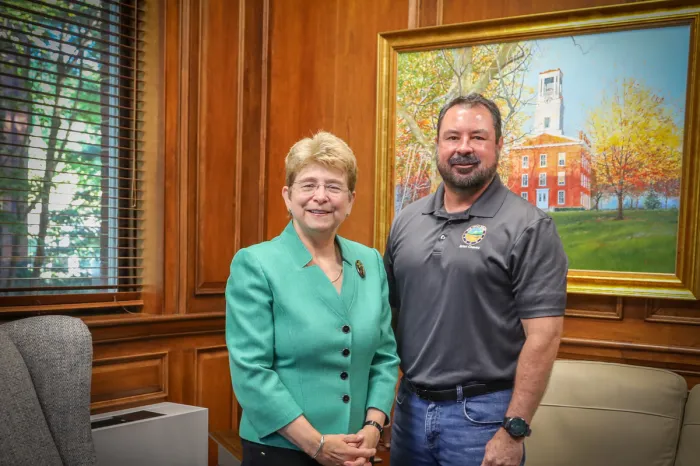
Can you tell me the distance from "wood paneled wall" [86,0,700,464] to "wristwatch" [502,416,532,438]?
→ 4.05 feet

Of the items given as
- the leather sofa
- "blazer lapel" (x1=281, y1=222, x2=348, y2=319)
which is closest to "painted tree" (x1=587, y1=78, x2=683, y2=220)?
the leather sofa

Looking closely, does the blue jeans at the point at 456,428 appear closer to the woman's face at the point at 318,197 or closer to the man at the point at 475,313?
the man at the point at 475,313

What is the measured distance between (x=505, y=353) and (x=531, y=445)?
0.93 m

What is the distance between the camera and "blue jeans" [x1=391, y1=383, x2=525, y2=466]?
164cm

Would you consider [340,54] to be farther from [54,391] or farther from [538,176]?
[54,391]

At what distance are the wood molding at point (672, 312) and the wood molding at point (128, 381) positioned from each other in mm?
2071

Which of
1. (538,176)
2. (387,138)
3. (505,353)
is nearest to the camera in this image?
(505,353)

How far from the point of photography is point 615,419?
7.61 feet

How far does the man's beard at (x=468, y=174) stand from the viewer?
69.0 inches

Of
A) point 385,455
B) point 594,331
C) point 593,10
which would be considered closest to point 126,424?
point 385,455

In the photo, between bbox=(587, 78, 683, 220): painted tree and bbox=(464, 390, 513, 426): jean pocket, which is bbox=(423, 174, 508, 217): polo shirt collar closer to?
bbox=(464, 390, 513, 426): jean pocket

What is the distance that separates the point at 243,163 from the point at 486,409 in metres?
1.96

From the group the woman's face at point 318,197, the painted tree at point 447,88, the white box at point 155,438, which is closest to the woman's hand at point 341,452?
the woman's face at point 318,197

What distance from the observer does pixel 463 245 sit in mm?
1703
